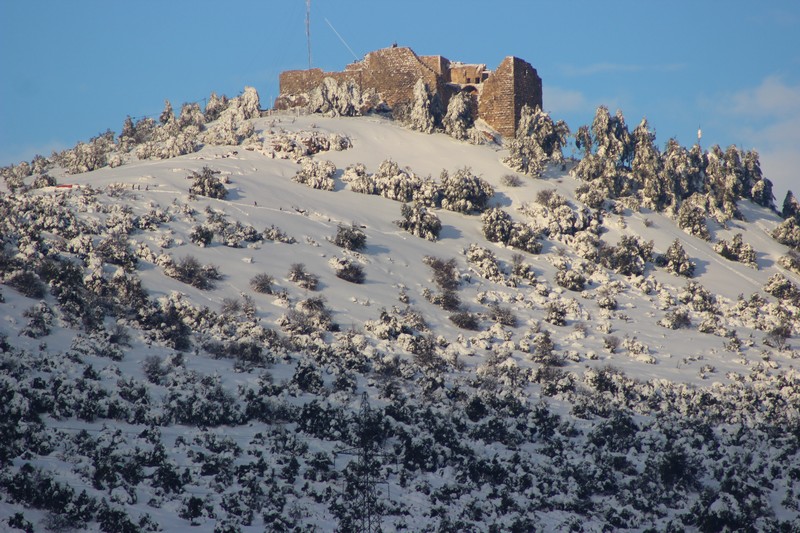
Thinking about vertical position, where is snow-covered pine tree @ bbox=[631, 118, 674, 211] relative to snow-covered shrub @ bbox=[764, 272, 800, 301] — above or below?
above

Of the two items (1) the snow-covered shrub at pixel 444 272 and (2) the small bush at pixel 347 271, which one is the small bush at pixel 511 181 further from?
(2) the small bush at pixel 347 271

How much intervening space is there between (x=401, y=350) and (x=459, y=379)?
9.19 feet

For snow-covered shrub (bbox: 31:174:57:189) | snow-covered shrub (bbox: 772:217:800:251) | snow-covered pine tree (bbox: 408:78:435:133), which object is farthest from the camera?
snow-covered pine tree (bbox: 408:78:435:133)

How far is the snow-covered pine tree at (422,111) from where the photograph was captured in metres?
62.8

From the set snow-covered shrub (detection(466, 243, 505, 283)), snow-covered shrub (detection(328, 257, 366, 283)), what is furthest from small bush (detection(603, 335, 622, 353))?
snow-covered shrub (detection(328, 257, 366, 283))

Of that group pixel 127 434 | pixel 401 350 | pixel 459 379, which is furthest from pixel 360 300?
pixel 127 434

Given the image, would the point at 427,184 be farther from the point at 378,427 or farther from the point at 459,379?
the point at 378,427

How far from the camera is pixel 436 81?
2549 inches

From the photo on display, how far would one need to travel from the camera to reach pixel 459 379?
3500cm

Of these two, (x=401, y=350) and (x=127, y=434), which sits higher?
(x=401, y=350)

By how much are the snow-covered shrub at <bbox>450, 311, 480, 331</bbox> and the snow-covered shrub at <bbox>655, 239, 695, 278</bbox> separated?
15068mm

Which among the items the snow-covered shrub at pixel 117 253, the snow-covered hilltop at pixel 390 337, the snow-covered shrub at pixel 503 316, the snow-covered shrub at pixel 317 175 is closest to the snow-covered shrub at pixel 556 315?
the snow-covered hilltop at pixel 390 337

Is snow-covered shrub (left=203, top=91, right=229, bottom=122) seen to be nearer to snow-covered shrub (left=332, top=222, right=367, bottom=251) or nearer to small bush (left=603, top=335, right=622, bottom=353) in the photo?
snow-covered shrub (left=332, top=222, right=367, bottom=251)

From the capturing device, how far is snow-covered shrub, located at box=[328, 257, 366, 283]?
42.1 m
